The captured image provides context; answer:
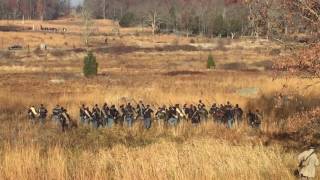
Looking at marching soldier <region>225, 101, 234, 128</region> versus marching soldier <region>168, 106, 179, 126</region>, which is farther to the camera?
marching soldier <region>168, 106, 179, 126</region>

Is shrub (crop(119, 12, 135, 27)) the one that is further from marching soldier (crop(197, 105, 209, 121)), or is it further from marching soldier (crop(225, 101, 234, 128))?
marching soldier (crop(225, 101, 234, 128))

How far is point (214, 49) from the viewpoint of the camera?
321ft

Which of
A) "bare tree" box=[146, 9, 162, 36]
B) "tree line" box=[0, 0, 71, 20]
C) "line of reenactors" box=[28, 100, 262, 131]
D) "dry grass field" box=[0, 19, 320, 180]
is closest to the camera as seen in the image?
"dry grass field" box=[0, 19, 320, 180]

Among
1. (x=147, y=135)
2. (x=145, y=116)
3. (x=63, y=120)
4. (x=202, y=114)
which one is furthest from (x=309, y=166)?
(x=63, y=120)

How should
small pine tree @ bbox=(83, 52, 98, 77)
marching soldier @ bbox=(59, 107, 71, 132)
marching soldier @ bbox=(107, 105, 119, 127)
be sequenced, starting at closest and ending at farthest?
marching soldier @ bbox=(59, 107, 71, 132), marching soldier @ bbox=(107, 105, 119, 127), small pine tree @ bbox=(83, 52, 98, 77)

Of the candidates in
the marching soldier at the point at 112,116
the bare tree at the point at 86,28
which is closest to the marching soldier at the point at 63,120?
the marching soldier at the point at 112,116

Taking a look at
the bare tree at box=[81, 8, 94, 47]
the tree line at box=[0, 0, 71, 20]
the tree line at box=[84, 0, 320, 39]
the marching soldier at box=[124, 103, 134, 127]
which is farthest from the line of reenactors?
the tree line at box=[0, 0, 71, 20]

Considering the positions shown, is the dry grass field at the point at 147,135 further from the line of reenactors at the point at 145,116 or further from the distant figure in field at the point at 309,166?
the distant figure in field at the point at 309,166

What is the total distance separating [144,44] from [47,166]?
87547mm

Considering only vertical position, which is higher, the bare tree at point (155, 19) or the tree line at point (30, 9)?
the tree line at point (30, 9)

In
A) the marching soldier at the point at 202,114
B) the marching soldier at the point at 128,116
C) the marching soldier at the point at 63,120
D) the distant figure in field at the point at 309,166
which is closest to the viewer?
the distant figure in field at the point at 309,166

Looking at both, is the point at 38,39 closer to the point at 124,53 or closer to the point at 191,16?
the point at 124,53

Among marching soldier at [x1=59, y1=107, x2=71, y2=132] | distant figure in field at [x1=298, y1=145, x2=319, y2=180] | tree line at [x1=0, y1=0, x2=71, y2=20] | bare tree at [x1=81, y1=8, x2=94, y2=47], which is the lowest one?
marching soldier at [x1=59, y1=107, x2=71, y2=132]

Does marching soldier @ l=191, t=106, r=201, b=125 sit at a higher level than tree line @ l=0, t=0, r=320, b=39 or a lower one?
lower
